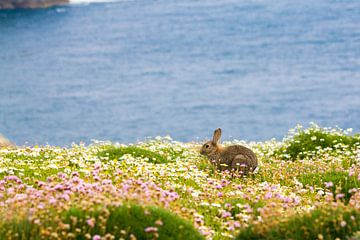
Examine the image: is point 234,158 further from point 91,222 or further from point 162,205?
point 91,222

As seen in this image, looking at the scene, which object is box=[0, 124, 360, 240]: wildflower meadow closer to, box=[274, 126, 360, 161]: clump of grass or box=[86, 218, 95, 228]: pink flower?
box=[86, 218, 95, 228]: pink flower

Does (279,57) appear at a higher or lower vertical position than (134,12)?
lower

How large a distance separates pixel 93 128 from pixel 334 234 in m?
58.5

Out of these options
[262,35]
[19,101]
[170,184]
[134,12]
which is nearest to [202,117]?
[19,101]

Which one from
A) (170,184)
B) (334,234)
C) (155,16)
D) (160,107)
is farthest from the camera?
(155,16)

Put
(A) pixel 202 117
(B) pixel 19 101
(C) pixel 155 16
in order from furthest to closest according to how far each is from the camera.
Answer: (C) pixel 155 16 < (B) pixel 19 101 < (A) pixel 202 117

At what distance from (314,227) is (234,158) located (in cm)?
668

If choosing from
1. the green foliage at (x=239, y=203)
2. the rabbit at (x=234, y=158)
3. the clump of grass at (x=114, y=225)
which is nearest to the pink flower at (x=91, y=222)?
the clump of grass at (x=114, y=225)

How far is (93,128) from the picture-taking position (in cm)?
6688

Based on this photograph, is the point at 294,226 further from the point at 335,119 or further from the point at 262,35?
the point at 262,35

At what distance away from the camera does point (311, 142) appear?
21.5 metres

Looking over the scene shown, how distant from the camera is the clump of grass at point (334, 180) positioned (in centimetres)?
1425

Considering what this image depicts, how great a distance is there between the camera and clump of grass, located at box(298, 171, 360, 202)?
1425cm

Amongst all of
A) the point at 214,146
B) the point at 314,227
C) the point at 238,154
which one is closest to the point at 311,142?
the point at 214,146
